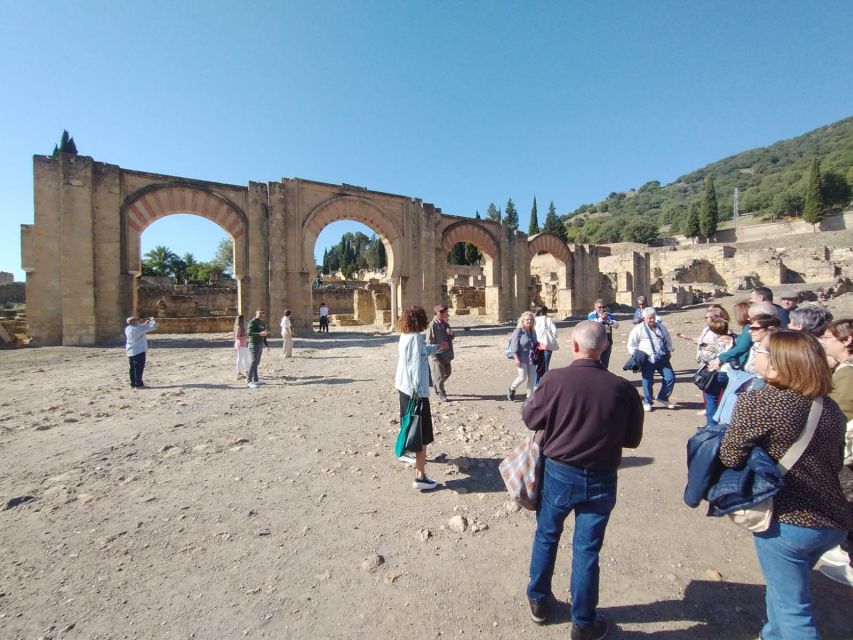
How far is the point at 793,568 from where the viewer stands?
5.39 ft

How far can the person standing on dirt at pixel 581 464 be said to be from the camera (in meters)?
1.92

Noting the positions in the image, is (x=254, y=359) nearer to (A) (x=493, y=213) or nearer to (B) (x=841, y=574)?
(B) (x=841, y=574)

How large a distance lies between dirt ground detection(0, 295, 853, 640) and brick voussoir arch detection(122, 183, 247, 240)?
37.2ft

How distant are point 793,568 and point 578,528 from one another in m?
0.81

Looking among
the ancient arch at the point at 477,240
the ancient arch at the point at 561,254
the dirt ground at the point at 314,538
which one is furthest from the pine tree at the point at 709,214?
the dirt ground at the point at 314,538

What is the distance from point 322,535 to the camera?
2.81 meters

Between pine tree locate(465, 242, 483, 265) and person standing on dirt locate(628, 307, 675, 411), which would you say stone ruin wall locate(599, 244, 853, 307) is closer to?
pine tree locate(465, 242, 483, 265)

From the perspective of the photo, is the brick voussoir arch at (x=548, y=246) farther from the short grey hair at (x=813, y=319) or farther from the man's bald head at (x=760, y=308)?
the short grey hair at (x=813, y=319)

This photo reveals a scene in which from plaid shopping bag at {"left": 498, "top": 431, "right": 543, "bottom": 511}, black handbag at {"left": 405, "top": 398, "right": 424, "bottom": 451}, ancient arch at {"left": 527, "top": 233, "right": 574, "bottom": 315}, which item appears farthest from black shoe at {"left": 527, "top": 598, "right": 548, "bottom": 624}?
ancient arch at {"left": 527, "top": 233, "right": 574, "bottom": 315}

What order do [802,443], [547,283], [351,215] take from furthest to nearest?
[547,283] < [351,215] < [802,443]

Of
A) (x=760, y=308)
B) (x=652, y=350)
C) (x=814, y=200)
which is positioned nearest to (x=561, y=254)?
(x=652, y=350)

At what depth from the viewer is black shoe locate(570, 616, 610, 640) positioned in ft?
6.21

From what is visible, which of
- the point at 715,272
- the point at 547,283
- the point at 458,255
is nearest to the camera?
the point at 547,283

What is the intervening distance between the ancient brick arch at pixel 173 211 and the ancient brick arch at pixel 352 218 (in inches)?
96.4
